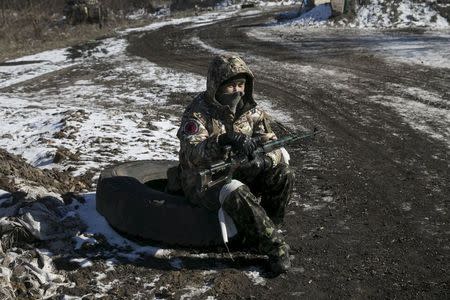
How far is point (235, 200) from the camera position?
4.45 meters

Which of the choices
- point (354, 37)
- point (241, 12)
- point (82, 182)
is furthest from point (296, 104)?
point (241, 12)

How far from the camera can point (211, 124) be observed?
4.86 m

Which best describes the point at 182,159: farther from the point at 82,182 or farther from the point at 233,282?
the point at 82,182

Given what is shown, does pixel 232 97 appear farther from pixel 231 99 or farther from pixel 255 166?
pixel 255 166

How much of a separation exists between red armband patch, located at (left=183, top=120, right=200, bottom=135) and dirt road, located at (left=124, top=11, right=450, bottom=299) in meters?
1.07

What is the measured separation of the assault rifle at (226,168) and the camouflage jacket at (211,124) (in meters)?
0.07

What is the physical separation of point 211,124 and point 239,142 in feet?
1.87

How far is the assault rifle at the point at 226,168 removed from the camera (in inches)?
176

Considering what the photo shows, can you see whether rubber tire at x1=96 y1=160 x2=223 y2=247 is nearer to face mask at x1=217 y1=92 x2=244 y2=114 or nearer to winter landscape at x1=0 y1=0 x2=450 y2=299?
winter landscape at x1=0 y1=0 x2=450 y2=299

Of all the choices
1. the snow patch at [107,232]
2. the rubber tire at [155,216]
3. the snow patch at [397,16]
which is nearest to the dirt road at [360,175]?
the rubber tire at [155,216]

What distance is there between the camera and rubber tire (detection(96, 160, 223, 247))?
484cm

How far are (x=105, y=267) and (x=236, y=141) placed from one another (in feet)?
4.80

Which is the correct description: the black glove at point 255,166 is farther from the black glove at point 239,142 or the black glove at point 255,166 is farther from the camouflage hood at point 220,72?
the camouflage hood at point 220,72

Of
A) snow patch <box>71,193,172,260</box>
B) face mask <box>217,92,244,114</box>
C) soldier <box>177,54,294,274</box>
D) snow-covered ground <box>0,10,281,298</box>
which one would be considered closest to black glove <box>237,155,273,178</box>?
soldier <box>177,54,294,274</box>
